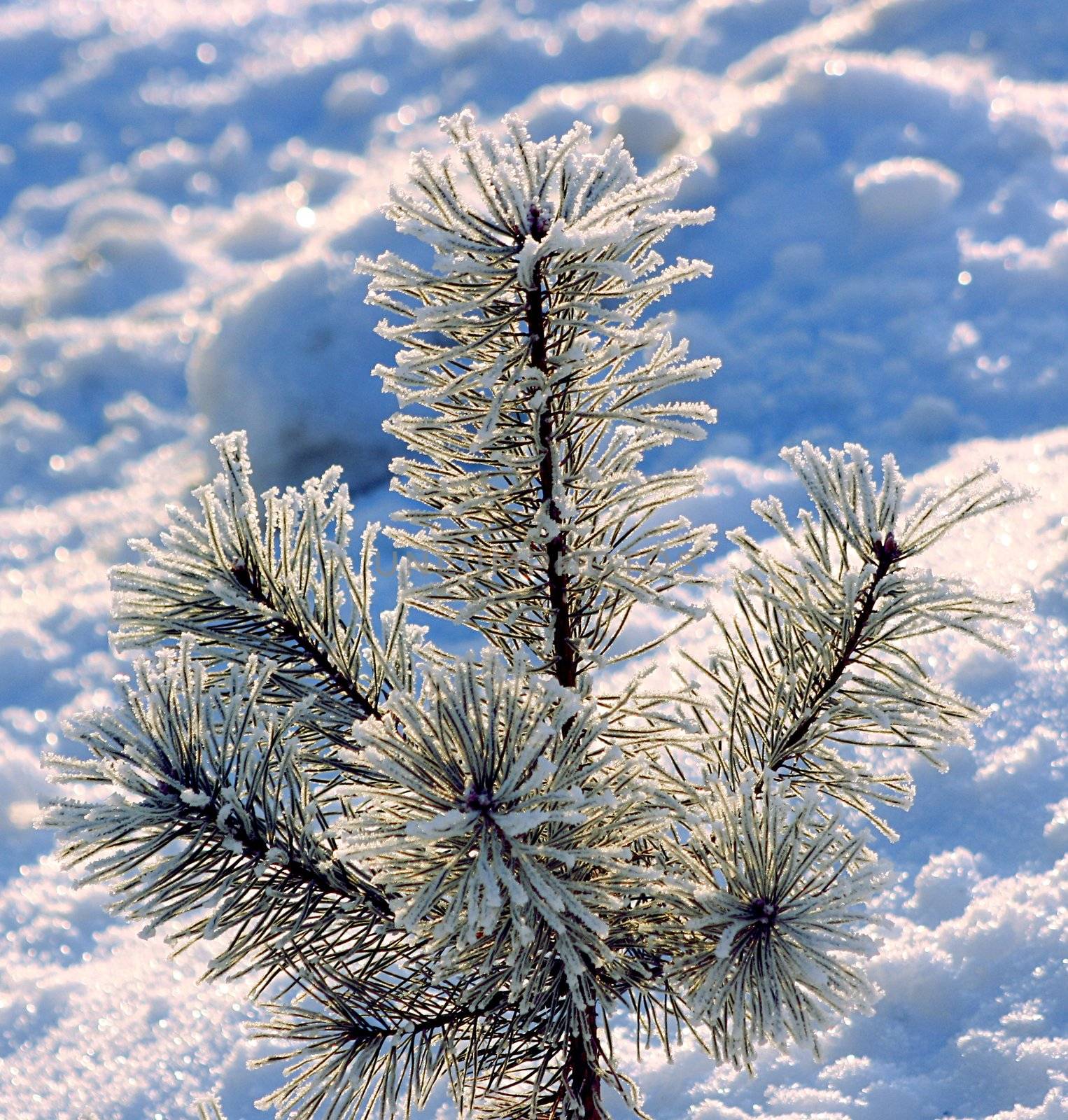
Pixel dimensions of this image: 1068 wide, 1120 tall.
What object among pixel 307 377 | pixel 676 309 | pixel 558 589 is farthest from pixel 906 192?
pixel 558 589

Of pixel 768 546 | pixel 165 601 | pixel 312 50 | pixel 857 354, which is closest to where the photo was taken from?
pixel 165 601

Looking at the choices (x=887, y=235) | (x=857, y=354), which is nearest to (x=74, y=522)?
(x=857, y=354)

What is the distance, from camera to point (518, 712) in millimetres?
872

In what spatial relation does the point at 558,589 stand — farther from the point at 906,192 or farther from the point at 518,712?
the point at 906,192

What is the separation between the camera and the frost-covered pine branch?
87 cm

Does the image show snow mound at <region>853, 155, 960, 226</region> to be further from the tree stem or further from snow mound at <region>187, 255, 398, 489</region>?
the tree stem

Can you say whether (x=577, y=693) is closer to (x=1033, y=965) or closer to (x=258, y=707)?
(x=258, y=707)

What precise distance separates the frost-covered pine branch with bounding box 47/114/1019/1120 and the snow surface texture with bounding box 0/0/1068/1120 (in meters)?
0.71

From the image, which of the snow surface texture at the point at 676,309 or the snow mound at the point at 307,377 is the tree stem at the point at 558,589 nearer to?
the snow surface texture at the point at 676,309

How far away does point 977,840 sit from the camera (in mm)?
1873

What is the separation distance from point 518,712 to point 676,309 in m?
2.41

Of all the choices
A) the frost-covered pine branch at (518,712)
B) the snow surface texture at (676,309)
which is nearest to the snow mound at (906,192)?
the snow surface texture at (676,309)

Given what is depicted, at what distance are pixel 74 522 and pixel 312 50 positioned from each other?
2.45 m

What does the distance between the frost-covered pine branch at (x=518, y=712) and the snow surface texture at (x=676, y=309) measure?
708 millimetres
